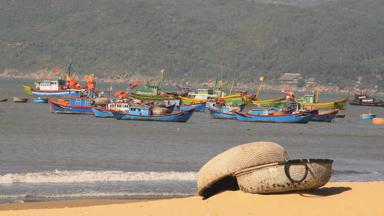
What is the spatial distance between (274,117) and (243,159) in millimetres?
68213

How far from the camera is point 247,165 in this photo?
728 inches

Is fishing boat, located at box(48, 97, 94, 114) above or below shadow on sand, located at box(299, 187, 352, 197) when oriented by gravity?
below

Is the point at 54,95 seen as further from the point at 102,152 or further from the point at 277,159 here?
the point at 277,159

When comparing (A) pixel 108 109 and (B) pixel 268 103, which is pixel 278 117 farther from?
(B) pixel 268 103

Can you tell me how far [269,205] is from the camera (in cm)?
1805

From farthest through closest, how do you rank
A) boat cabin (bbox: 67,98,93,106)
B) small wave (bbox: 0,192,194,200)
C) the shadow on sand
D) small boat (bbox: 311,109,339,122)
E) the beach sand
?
small boat (bbox: 311,109,339,122) < boat cabin (bbox: 67,98,93,106) < small wave (bbox: 0,192,194,200) < the shadow on sand < the beach sand

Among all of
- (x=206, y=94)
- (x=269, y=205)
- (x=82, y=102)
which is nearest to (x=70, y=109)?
(x=82, y=102)

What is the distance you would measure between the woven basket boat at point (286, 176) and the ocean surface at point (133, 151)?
24.9ft

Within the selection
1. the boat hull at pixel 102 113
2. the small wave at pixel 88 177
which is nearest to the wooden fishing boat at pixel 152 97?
the boat hull at pixel 102 113

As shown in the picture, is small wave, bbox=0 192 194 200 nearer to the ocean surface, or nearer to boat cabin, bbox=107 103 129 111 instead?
the ocean surface

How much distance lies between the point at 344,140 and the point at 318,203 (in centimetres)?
4987

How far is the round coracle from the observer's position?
1852 centimetres

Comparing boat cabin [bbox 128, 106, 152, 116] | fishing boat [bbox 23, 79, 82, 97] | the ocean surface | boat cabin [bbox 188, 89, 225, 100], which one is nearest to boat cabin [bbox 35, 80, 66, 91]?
fishing boat [bbox 23, 79, 82, 97]

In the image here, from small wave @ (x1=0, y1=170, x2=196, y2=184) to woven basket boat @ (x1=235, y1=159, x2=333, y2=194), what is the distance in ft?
38.0
